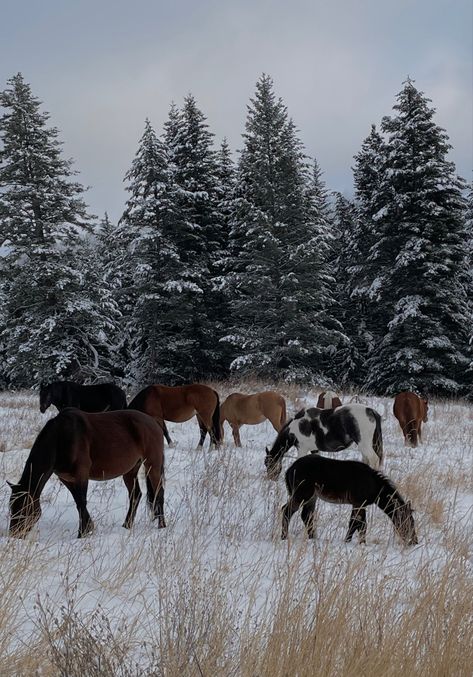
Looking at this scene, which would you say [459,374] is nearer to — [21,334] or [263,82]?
[263,82]

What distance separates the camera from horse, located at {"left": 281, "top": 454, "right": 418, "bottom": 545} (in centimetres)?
484

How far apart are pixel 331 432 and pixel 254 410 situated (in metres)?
2.96

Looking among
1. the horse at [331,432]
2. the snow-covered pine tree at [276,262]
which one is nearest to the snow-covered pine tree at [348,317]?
the snow-covered pine tree at [276,262]

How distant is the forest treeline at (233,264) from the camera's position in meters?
21.2

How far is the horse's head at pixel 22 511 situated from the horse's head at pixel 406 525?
10.2ft

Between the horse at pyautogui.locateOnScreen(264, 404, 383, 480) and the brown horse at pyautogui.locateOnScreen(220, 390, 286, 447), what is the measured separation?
98.3 inches

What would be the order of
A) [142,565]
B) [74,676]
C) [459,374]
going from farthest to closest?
[459,374] < [142,565] < [74,676]

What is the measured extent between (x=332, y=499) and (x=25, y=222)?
1967 centimetres

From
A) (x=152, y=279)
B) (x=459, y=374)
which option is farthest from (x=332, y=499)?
(x=459, y=374)

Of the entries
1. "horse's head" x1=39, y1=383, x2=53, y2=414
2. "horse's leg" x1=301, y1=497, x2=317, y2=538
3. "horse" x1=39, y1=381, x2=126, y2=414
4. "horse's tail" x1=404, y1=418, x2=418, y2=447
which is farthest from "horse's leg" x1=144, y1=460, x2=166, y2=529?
"horse's tail" x1=404, y1=418, x2=418, y2=447

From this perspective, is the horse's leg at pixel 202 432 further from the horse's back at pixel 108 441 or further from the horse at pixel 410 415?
the horse's back at pixel 108 441

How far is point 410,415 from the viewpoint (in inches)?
413

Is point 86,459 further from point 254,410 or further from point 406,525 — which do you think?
point 254,410

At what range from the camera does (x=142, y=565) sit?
3844 millimetres
